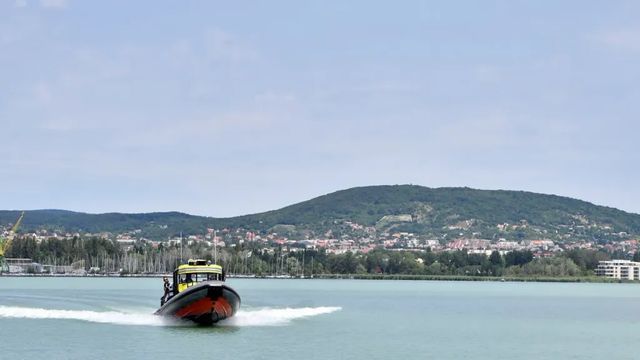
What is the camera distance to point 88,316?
88.3m

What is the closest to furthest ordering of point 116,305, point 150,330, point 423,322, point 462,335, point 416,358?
point 416,358
point 150,330
point 462,335
point 423,322
point 116,305

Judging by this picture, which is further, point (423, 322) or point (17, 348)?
point (423, 322)

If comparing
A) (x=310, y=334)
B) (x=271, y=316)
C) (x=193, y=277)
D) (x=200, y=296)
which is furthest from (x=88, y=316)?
(x=310, y=334)

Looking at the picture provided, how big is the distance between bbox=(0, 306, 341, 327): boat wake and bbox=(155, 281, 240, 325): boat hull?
1.07 m

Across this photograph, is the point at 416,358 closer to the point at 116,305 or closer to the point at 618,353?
the point at 618,353

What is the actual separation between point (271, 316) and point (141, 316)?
10292mm

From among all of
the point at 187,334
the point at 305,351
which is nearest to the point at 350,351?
the point at 305,351

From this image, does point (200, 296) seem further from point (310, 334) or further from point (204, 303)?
point (310, 334)

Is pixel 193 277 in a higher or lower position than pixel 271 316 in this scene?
higher

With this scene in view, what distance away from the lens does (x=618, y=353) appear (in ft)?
220

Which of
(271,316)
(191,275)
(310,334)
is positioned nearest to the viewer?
(310,334)

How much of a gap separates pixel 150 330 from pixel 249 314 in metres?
17.5

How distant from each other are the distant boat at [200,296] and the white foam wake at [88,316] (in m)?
2.13

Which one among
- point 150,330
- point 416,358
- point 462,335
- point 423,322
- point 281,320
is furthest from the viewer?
point 423,322
